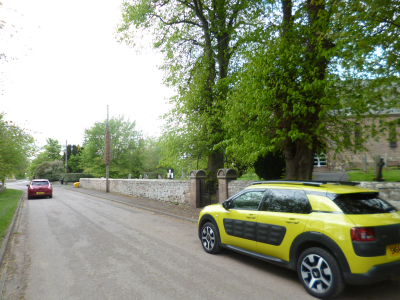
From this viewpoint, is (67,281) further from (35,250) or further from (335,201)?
(335,201)

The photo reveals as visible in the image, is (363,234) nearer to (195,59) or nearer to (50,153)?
(195,59)

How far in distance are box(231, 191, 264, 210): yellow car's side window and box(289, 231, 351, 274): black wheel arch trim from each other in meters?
1.05

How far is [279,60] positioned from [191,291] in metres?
7.06

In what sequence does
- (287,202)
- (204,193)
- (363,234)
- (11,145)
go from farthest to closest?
(11,145), (204,193), (287,202), (363,234)

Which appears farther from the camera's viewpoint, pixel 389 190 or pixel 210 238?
pixel 389 190

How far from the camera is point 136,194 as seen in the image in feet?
64.6

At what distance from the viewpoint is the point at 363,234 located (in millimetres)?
3342

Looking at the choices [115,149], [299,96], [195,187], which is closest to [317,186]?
[299,96]

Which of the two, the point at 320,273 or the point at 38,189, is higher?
the point at 38,189

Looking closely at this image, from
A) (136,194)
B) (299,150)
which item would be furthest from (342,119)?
(136,194)

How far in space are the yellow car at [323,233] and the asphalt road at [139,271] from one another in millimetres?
408

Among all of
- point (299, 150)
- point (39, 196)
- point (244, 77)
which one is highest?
point (244, 77)

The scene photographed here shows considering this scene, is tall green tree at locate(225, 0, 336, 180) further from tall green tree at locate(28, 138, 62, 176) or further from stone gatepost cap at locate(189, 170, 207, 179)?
tall green tree at locate(28, 138, 62, 176)

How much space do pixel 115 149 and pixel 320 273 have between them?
43890 mm
